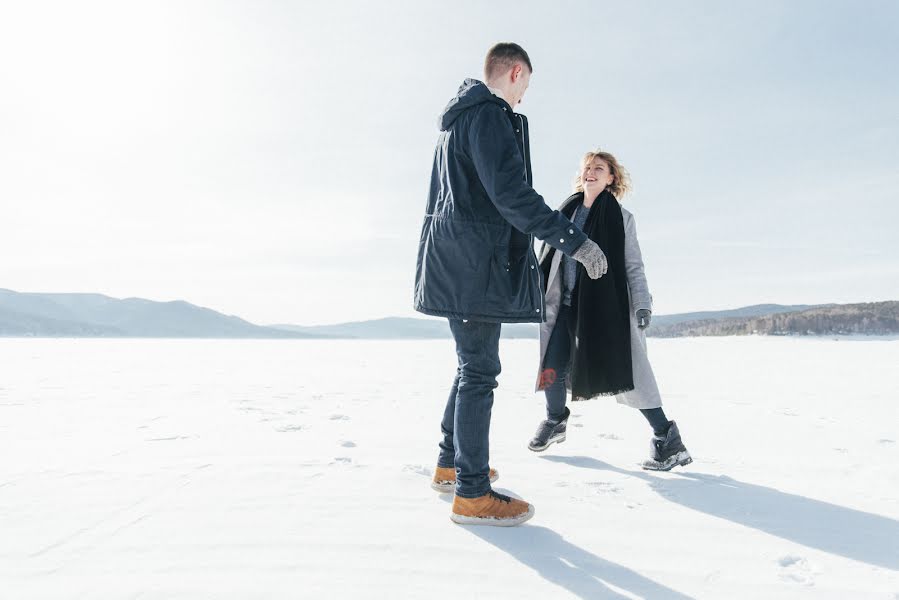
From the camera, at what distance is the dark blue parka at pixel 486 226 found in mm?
2127

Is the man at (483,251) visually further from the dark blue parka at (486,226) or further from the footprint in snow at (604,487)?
the footprint in snow at (604,487)

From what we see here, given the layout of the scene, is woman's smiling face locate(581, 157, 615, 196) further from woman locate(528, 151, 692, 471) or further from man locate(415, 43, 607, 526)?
man locate(415, 43, 607, 526)

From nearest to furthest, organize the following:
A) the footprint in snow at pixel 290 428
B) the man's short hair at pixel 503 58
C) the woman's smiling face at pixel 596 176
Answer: the man's short hair at pixel 503 58 → the woman's smiling face at pixel 596 176 → the footprint in snow at pixel 290 428

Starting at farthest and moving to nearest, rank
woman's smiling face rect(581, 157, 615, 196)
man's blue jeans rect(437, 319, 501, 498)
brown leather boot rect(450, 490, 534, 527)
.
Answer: woman's smiling face rect(581, 157, 615, 196) < man's blue jeans rect(437, 319, 501, 498) < brown leather boot rect(450, 490, 534, 527)

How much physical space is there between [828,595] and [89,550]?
7.97ft

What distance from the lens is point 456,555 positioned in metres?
1.79

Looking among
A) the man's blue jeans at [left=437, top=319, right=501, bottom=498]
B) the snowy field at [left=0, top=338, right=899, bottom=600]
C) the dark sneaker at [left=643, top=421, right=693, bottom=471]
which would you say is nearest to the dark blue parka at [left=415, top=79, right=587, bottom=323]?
the man's blue jeans at [left=437, top=319, right=501, bottom=498]

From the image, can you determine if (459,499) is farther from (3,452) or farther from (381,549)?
(3,452)

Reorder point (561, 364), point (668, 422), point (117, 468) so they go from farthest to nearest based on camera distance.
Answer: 1. point (561, 364)
2. point (668, 422)
3. point (117, 468)

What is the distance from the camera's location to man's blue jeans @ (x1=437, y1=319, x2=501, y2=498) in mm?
2179

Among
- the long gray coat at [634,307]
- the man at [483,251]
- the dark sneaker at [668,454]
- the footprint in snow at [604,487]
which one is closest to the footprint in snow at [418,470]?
the man at [483,251]

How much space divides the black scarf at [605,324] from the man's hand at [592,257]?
108 centimetres

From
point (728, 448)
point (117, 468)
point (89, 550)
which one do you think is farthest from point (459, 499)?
point (728, 448)

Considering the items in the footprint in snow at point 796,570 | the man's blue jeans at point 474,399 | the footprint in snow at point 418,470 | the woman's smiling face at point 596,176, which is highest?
the woman's smiling face at point 596,176
